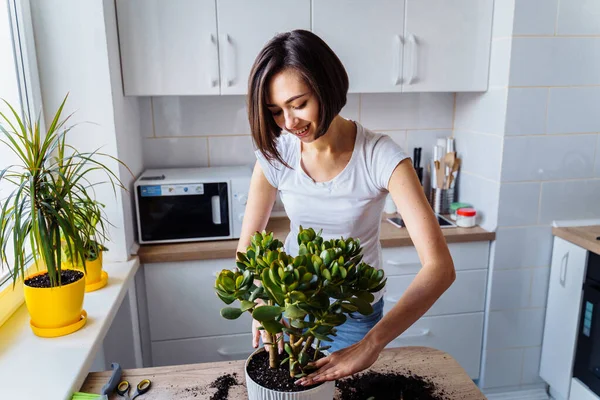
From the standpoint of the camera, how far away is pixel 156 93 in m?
1.92

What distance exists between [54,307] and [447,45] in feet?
5.84

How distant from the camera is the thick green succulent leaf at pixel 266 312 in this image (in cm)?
70

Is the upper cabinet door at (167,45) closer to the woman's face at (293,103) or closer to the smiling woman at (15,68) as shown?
the smiling woman at (15,68)

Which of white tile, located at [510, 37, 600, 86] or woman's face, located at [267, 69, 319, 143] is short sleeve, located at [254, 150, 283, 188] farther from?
white tile, located at [510, 37, 600, 86]

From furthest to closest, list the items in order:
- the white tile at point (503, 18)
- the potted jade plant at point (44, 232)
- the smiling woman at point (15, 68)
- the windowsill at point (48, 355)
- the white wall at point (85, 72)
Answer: the white tile at point (503, 18), the white wall at point (85, 72), the smiling woman at point (15, 68), the potted jade plant at point (44, 232), the windowsill at point (48, 355)

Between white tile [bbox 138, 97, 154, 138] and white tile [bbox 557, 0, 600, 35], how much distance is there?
69.8 inches

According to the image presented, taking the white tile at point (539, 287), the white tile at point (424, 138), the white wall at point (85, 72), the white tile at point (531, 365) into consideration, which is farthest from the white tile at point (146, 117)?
the white tile at point (531, 365)

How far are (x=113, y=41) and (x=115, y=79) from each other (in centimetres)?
14

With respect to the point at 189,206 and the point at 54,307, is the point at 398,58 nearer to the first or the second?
the point at 189,206

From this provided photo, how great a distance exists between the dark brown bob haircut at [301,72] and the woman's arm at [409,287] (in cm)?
23

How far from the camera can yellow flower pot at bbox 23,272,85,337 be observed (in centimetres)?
122

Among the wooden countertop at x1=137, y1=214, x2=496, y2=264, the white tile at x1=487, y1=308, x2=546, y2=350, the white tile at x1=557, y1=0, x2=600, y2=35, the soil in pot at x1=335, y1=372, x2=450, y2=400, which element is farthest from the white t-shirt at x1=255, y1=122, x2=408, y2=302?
the white tile at x1=557, y1=0, x2=600, y2=35

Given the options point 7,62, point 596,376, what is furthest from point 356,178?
point 596,376

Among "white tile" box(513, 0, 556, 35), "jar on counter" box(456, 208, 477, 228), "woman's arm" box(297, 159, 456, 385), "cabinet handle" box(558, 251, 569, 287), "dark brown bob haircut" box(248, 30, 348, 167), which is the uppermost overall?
"white tile" box(513, 0, 556, 35)
